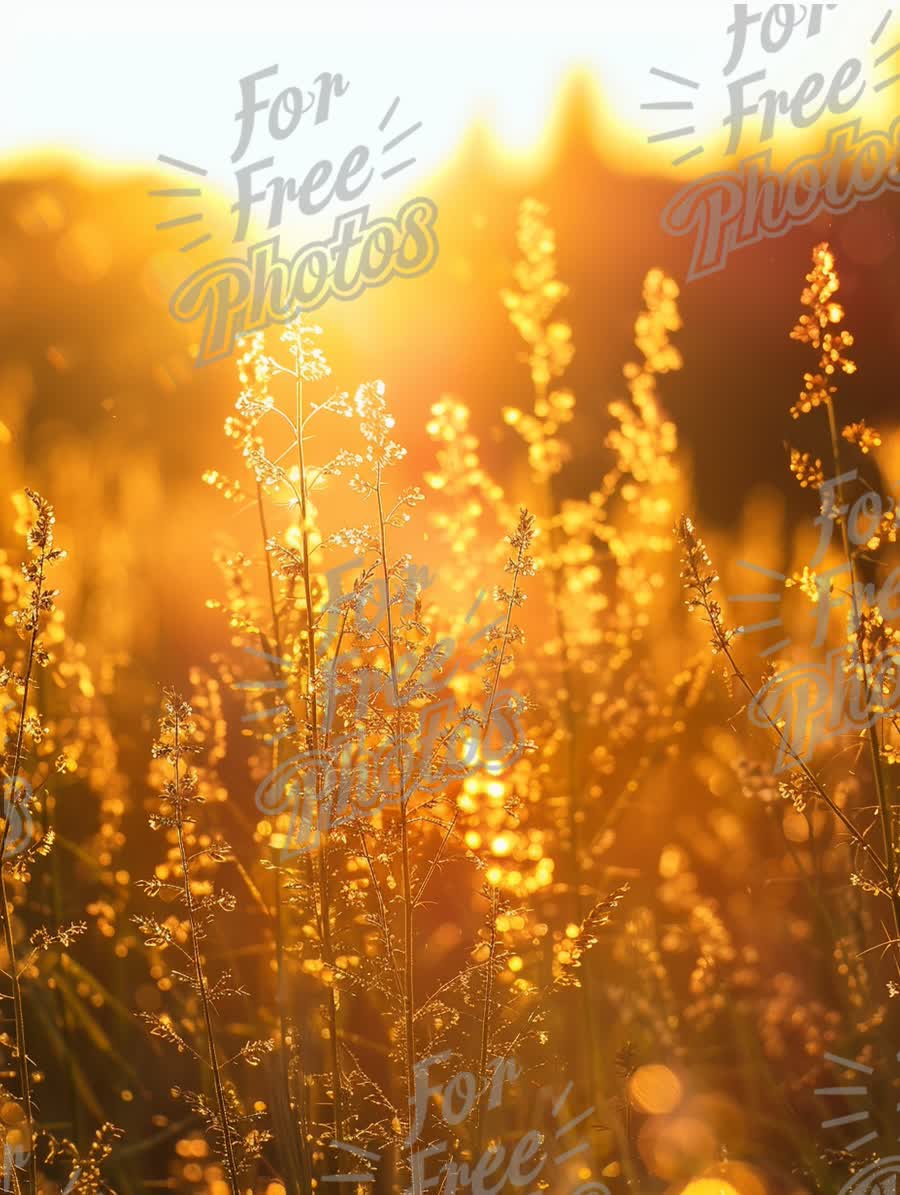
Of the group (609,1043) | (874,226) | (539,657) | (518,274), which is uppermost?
(874,226)

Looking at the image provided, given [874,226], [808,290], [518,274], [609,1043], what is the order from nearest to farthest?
[808,290], [518,274], [609,1043], [874,226]

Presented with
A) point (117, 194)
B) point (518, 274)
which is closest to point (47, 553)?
point (518, 274)

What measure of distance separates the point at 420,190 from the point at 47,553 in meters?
3.11

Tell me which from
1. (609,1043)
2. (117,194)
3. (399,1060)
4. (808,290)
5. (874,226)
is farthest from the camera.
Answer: (117,194)

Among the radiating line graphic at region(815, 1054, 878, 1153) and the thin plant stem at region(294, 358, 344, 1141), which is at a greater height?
the thin plant stem at region(294, 358, 344, 1141)

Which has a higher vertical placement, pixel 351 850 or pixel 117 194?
pixel 117 194

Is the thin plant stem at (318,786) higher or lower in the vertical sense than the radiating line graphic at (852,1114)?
higher

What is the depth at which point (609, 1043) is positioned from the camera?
160 inches

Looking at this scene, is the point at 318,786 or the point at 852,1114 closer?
the point at 318,786

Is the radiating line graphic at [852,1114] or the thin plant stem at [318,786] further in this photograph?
the radiating line graphic at [852,1114]

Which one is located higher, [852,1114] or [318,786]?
[318,786]

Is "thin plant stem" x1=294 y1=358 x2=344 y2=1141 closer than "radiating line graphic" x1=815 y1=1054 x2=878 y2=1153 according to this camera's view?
Yes

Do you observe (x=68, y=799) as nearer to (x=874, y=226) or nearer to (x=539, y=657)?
(x=539, y=657)

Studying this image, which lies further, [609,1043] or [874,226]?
[874,226]
